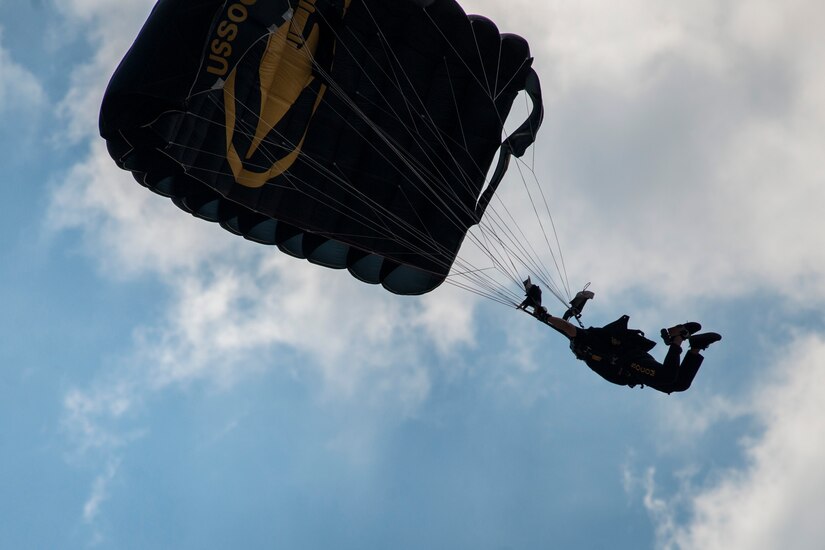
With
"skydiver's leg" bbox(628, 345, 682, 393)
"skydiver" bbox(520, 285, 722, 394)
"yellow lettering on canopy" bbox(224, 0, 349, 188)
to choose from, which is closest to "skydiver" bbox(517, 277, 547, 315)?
"skydiver" bbox(520, 285, 722, 394)

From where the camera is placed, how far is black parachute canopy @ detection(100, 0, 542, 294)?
58.3ft

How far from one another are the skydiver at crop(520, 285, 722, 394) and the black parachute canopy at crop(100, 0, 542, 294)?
2923 millimetres

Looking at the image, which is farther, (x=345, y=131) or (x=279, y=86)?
(x=345, y=131)

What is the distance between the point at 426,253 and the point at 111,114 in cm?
553

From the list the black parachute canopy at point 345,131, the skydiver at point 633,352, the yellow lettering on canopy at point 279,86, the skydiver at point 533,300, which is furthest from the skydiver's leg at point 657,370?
the yellow lettering on canopy at point 279,86

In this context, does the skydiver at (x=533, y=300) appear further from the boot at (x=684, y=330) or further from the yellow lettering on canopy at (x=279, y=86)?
the yellow lettering on canopy at (x=279, y=86)

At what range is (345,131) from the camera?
19125mm

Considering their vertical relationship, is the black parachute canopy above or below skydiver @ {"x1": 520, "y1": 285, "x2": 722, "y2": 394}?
above

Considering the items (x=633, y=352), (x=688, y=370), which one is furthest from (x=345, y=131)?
(x=688, y=370)

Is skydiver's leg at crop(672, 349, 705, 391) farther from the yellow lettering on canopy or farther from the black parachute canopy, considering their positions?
the yellow lettering on canopy

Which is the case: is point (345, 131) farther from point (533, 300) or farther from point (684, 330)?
point (684, 330)

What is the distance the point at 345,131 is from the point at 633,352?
598cm

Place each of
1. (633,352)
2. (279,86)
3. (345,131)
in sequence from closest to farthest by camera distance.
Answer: (633,352) → (279,86) → (345,131)

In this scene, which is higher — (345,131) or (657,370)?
(345,131)
